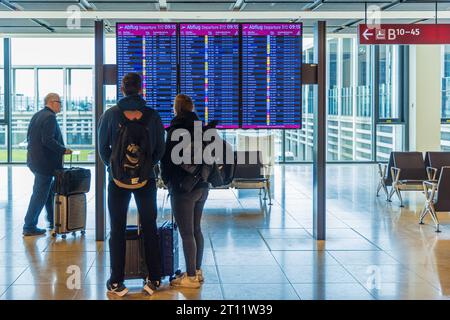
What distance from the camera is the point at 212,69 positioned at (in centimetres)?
744

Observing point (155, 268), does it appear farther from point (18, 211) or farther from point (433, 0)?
point (433, 0)

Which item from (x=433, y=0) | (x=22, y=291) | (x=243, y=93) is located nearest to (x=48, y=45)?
(x=433, y=0)

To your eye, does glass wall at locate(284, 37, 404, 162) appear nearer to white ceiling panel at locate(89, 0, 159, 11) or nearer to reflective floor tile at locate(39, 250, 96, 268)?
white ceiling panel at locate(89, 0, 159, 11)

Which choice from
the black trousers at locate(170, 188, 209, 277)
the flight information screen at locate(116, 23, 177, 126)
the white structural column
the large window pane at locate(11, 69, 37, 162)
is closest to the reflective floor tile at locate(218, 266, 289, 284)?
the black trousers at locate(170, 188, 209, 277)

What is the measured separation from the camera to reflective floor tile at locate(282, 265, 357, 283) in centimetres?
568

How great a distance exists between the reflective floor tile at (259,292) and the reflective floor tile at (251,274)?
0.47 ft

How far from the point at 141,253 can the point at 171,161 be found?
82 centimetres

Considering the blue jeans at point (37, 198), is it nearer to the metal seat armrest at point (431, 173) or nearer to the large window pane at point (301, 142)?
the metal seat armrest at point (431, 173)

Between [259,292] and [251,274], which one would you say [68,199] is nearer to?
[251,274]

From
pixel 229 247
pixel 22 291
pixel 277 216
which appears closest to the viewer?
pixel 22 291

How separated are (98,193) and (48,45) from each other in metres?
12.6

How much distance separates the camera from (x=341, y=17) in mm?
12898

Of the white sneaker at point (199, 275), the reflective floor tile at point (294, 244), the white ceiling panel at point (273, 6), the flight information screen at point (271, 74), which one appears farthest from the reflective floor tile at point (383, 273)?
the white ceiling panel at point (273, 6)
